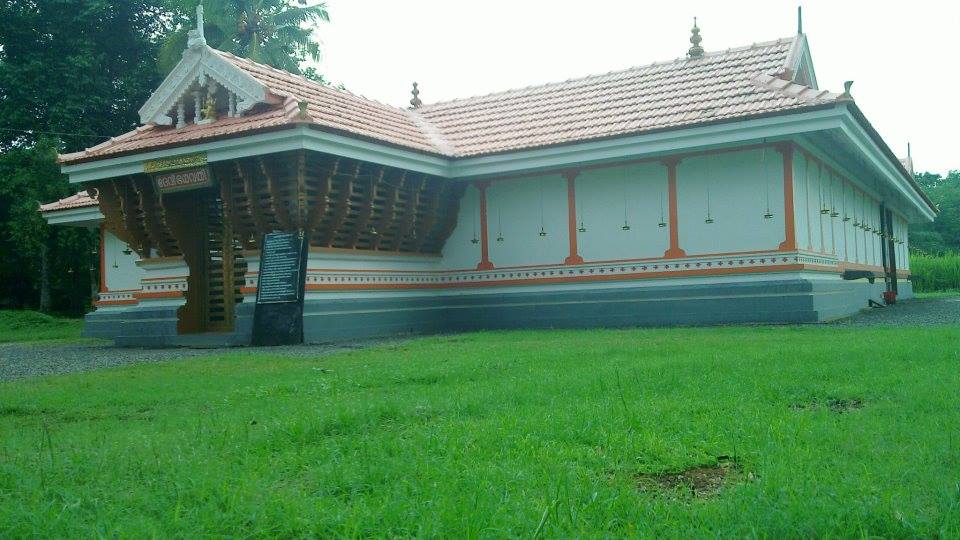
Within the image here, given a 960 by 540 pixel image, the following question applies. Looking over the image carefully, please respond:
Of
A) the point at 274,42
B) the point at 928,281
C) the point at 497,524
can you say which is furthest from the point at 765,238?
the point at 928,281

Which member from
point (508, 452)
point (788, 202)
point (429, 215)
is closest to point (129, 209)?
point (429, 215)

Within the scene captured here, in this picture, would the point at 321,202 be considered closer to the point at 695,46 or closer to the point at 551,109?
the point at 551,109

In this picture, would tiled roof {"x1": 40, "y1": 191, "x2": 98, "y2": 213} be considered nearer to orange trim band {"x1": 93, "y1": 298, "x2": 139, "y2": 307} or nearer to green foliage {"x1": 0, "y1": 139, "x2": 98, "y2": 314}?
→ orange trim band {"x1": 93, "y1": 298, "x2": 139, "y2": 307}

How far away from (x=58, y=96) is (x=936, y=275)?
34750 millimetres

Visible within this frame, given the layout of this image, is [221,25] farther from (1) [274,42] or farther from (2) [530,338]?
(2) [530,338]

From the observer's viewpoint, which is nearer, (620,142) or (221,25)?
(620,142)

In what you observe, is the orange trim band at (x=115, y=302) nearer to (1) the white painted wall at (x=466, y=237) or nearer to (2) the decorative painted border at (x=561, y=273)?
(2) the decorative painted border at (x=561, y=273)

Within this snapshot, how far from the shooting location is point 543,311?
48.9 feet

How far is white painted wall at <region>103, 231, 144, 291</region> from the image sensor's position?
18.9 m

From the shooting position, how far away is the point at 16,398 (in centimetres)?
682

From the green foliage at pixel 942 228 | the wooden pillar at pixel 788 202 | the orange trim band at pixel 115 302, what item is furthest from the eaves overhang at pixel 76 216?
the green foliage at pixel 942 228

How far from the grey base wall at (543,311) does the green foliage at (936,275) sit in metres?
22.1

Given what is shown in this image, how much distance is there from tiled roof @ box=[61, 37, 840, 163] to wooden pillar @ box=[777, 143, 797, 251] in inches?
33.2

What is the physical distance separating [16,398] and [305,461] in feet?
13.2
